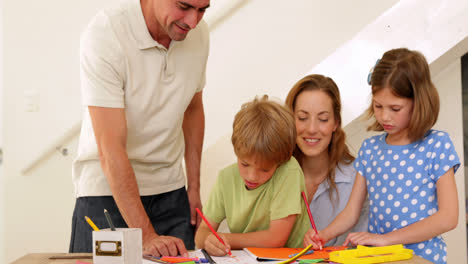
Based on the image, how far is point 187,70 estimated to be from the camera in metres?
1.48

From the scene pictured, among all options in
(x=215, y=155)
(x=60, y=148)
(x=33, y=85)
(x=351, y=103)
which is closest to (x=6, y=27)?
(x=33, y=85)

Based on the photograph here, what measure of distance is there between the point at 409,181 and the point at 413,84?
0.86 ft

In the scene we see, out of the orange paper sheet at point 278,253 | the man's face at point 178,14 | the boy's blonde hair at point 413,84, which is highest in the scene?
the man's face at point 178,14

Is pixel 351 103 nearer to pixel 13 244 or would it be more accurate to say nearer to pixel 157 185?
pixel 157 185

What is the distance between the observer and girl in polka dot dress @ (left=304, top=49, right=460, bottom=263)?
1.29m

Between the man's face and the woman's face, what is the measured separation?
18.4 inches

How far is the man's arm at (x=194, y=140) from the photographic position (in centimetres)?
161

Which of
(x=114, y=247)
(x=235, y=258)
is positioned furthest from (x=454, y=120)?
(x=114, y=247)

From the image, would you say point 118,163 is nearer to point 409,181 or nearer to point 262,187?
point 262,187

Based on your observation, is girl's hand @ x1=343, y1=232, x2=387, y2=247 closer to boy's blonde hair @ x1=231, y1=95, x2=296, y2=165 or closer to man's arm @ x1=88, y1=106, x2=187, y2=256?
boy's blonde hair @ x1=231, y1=95, x2=296, y2=165

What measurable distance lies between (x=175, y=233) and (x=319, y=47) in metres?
1.11

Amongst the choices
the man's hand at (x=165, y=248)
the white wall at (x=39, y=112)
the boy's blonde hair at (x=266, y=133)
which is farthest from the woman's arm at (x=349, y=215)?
the white wall at (x=39, y=112)

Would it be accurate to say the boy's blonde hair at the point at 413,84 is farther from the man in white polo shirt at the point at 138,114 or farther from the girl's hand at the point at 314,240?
the man in white polo shirt at the point at 138,114

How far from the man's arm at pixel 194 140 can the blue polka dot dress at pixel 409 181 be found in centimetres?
51
